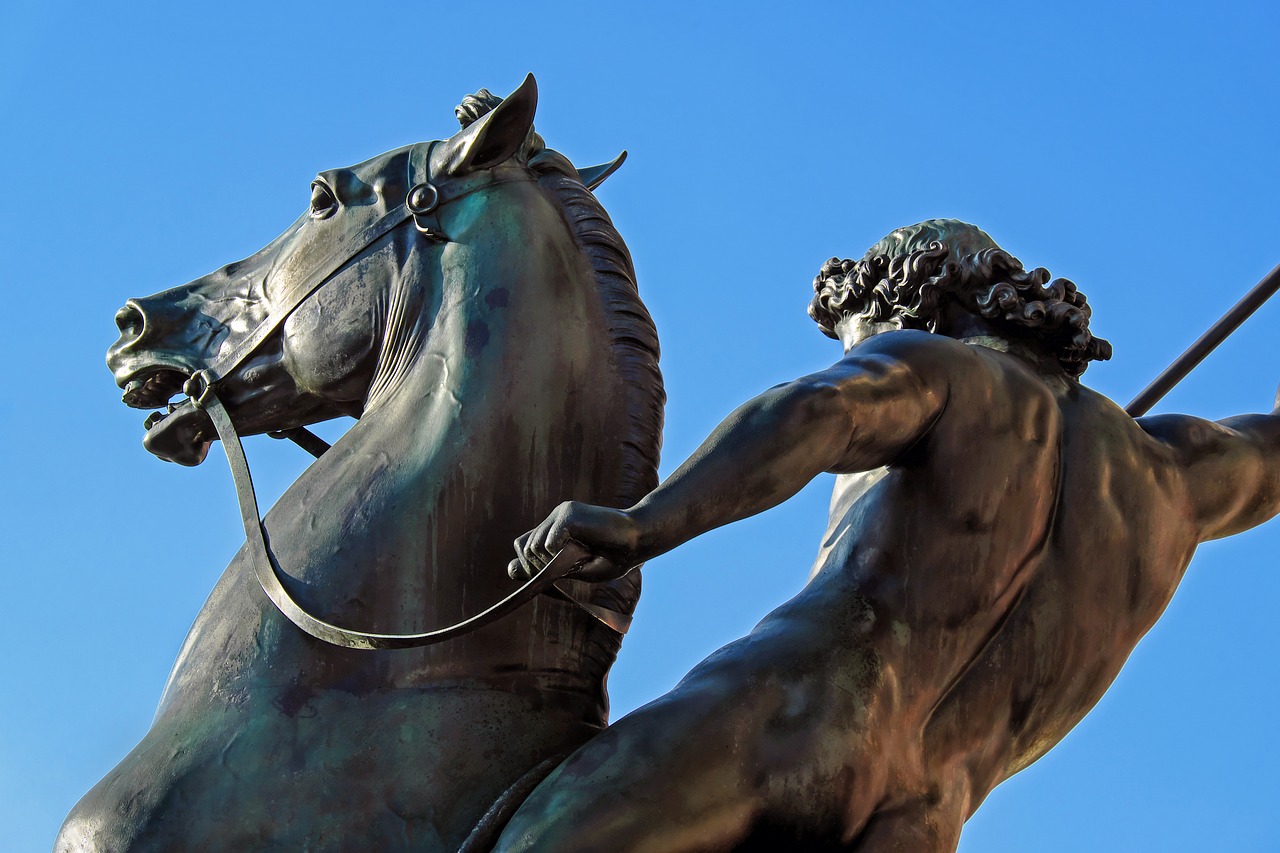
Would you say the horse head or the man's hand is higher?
the horse head

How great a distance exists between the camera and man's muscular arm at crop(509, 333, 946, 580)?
3537mm

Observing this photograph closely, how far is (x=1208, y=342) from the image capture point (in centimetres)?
521

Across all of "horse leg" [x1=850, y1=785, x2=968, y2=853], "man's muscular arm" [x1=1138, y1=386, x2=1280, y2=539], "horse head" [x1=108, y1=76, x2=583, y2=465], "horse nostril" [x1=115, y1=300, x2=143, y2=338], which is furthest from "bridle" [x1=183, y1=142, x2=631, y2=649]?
"man's muscular arm" [x1=1138, y1=386, x2=1280, y2=539]

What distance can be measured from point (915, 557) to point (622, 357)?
83 centimetres

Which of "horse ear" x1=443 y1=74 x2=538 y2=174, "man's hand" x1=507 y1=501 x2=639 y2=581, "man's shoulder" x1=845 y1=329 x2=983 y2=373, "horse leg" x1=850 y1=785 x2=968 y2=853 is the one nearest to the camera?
"man's hand" x1=507 y1=501 x2=639 y2=581

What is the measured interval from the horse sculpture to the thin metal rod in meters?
1.55

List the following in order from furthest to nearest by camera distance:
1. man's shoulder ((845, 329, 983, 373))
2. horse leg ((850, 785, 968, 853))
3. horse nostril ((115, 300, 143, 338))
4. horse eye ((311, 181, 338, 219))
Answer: horse nostril ((115, 300, 143, 338)) → horse eye ((311, 181, 338, 219)) → man's shoulder ((845, 329, 983, 373)) → horse leg ((850, 785, 968, 853))

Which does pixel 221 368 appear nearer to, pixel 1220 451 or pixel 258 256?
pixel 258 256

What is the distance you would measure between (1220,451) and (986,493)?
838mm

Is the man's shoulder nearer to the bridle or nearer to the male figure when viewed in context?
the male figure

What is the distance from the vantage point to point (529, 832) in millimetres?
3725

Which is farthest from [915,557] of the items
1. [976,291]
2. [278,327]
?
[278,327]

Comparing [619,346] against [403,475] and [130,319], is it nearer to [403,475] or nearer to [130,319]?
[403,475]

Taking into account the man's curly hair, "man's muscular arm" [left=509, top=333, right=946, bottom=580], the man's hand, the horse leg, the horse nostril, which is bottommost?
the horse leg
